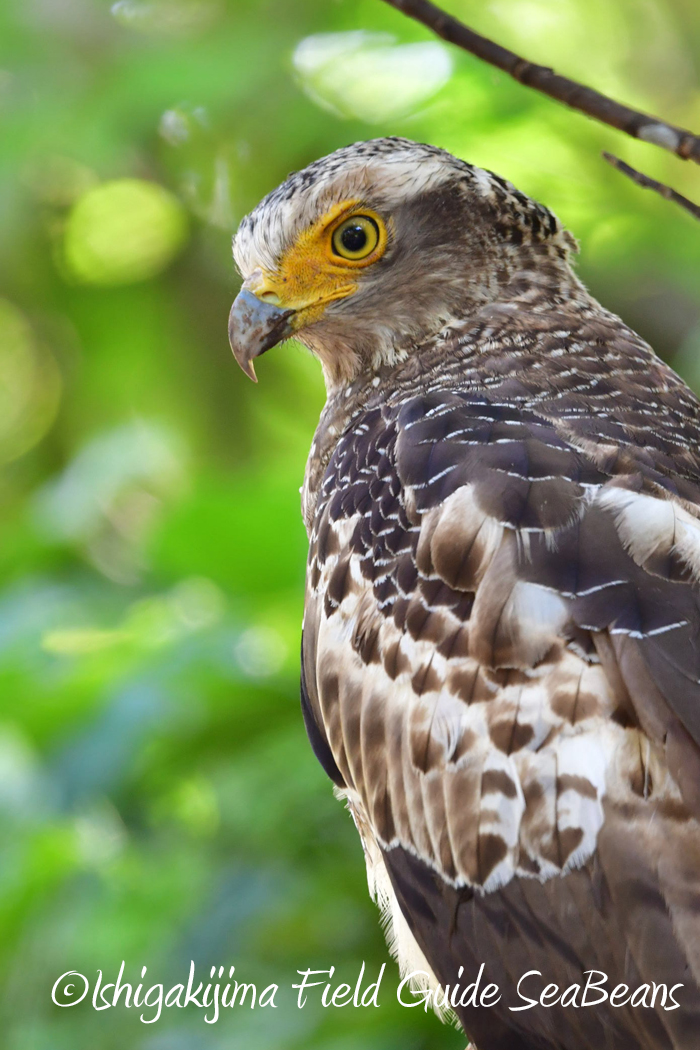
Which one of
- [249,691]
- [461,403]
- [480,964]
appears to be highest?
[461,403]

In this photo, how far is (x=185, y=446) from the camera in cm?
554

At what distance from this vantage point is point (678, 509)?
197 cm

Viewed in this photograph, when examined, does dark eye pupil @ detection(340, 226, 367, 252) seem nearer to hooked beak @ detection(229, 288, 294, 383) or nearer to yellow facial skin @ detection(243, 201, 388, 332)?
yellow facial skin @ detection(243, 201, 388, 332)

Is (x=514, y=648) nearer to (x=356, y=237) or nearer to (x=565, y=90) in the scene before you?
(x=565, y=90)

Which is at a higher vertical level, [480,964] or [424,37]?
[424,37]

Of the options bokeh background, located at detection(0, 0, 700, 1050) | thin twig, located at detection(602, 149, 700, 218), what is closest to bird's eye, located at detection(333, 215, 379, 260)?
thin twig, located at detection(602, 149, 700, 218)

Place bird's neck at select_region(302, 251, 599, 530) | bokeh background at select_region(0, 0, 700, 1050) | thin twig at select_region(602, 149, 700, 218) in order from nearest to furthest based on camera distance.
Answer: thin twig at select_region(602, 149, 700, 218)
bird's neck at select_region(302, 251, 599, 530)
bokeh background at select_region(0, 0, 700, 1050)

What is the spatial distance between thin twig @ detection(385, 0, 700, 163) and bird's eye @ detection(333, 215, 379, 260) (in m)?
0.88

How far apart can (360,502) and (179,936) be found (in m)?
1.68

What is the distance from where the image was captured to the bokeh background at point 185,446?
3.33 m

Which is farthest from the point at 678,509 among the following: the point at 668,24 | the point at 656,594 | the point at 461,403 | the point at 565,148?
the point at 668,24

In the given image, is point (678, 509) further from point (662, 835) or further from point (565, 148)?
point (565, 148)

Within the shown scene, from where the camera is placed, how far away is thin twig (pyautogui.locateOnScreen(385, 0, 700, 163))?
1.61 m

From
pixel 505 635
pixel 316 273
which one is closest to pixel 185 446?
pixel 316 273
